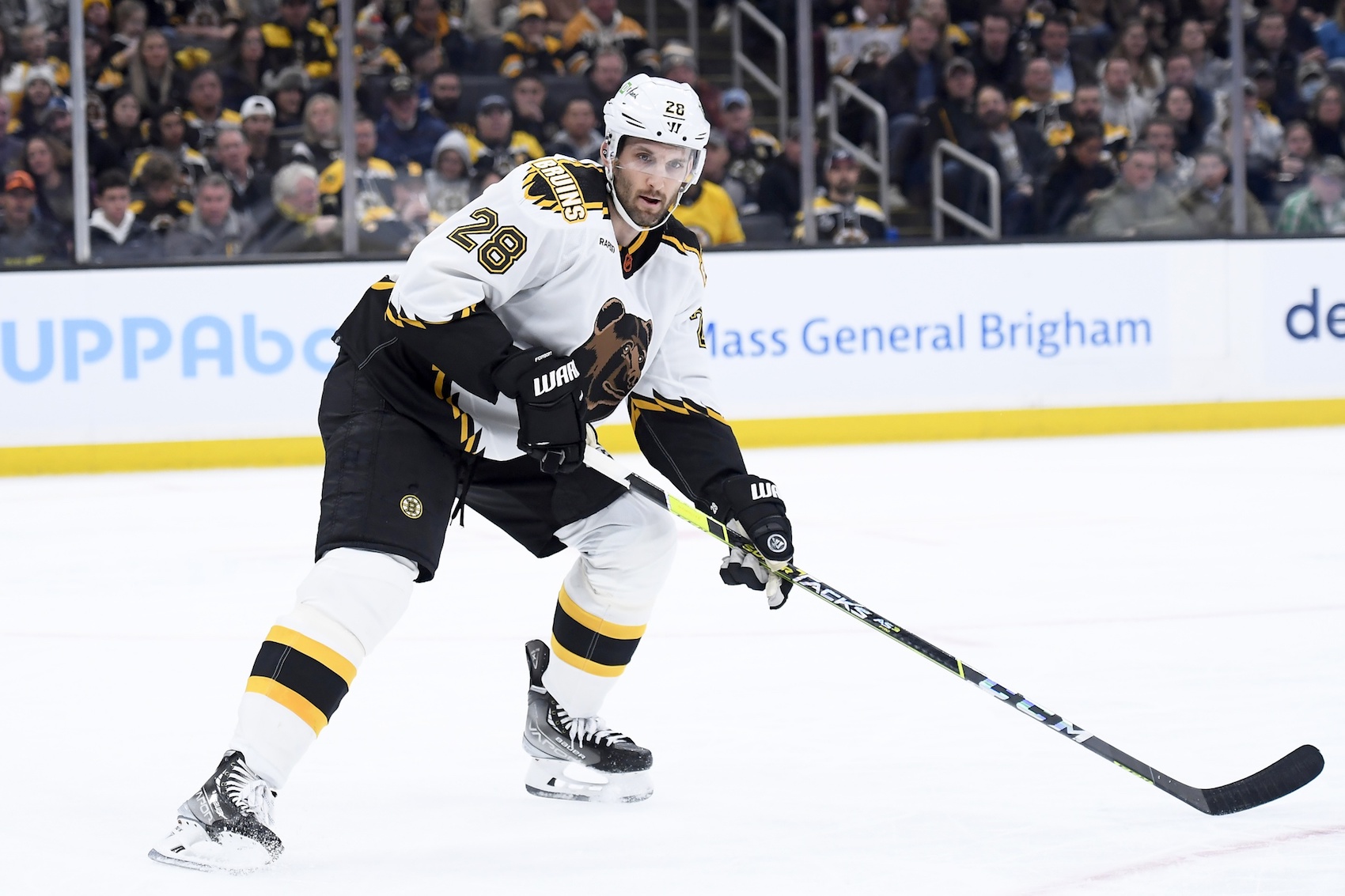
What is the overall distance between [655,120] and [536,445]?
0.43 m

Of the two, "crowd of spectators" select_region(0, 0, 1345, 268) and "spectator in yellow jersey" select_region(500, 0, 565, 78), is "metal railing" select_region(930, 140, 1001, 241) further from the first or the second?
"spectator in yellow jersey" select_region(500, 0, 565, 78)

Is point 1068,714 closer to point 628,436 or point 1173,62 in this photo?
point 628,436

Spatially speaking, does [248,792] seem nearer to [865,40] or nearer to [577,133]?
[577,133]

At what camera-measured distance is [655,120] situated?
2.13 meters

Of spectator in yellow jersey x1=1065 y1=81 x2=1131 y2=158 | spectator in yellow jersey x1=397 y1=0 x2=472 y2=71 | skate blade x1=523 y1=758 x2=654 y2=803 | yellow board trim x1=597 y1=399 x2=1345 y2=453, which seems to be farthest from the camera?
spectator in yellow jersey x1=1065 y1=81 x2=1131 y2=158

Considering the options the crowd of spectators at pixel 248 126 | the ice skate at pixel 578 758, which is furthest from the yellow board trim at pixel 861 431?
the ice skate at pixel 578 758

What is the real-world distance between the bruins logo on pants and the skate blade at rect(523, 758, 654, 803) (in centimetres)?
49

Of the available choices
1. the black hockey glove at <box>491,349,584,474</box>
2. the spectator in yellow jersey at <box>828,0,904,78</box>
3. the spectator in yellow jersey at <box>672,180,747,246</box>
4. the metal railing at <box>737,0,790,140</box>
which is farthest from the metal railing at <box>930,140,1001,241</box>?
the black hockey glove at <box>491,349,584,474</box>

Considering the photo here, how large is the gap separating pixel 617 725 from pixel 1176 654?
1.07 metres

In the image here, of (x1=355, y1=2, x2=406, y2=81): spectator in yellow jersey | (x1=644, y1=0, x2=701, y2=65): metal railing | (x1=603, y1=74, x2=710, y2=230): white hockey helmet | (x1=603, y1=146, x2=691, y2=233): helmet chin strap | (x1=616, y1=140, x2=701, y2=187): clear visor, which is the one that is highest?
(x1=644, y1=0, x2=701, y2=65): metal railing

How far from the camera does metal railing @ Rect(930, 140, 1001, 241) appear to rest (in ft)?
23.1

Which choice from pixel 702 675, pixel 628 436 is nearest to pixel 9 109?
pixel 628 436

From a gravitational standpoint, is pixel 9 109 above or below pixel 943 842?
above

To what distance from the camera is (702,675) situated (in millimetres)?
2980
